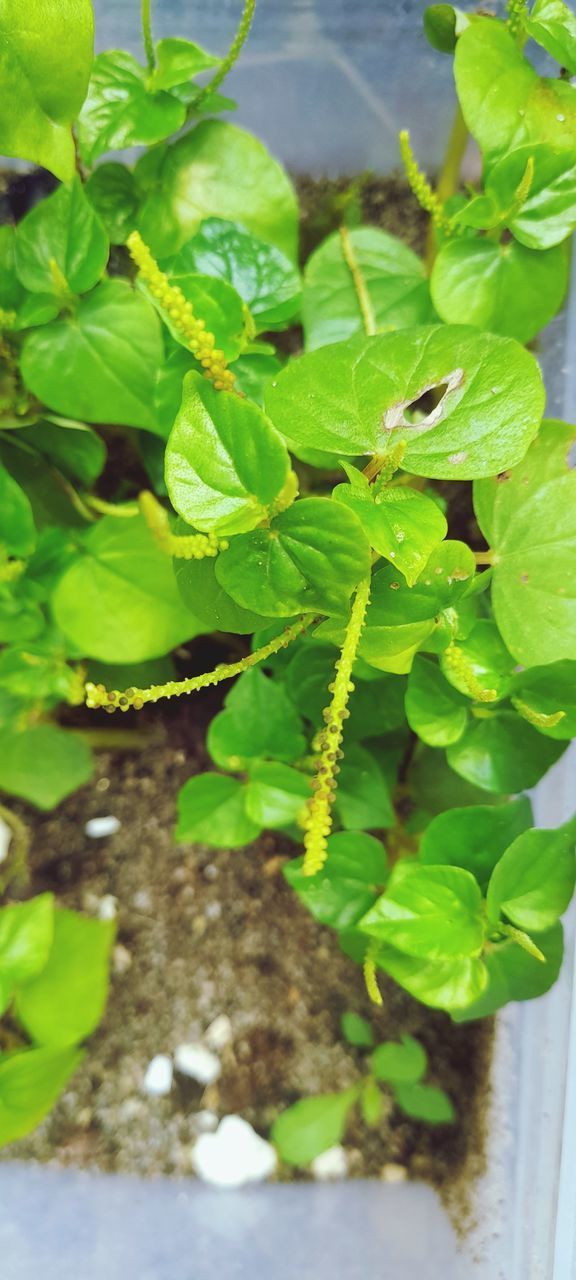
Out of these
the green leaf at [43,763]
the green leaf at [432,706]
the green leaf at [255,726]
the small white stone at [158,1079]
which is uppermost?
the green leaf at [432,706]

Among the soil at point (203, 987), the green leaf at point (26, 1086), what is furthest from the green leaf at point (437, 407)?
the green leaf at point (26, 1086)

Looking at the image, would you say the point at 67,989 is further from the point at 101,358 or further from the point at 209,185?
the point at 209,185

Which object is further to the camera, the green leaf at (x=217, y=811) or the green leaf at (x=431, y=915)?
the green leaf at (x=217, y=811)

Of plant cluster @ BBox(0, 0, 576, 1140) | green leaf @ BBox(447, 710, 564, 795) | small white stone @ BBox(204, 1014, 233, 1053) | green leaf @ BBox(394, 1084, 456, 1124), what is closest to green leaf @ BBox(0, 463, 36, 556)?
plant cluster @ BBox(0, 0, 576, 1140)

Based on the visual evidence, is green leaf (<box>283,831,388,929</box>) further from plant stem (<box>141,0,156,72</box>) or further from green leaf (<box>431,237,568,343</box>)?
plant stem (<box>141,0,156,72</box>)

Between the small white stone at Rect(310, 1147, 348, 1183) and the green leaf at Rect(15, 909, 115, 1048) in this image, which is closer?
the green leaf at Rect(15, 909, 115, 1048)

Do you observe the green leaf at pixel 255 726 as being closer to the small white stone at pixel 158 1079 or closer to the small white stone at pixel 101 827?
the small white stone at pixel 101 827

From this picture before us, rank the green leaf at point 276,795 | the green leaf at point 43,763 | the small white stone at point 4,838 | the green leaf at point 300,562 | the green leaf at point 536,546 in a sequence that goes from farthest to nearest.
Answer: the small white stone at point 4,838
the green leaf at point 43,763
the green leaf at point 276,795
the green leaf at point 536,546
the green leaf at point 300,562
